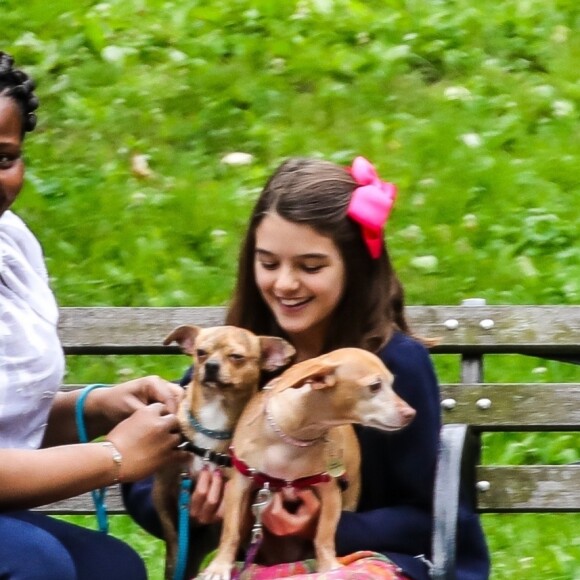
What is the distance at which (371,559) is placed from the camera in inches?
125

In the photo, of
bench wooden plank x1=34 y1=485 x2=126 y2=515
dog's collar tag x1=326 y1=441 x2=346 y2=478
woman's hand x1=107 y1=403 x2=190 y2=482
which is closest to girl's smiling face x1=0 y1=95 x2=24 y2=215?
woman's hand x1=107 y1=403 x2=190 y2=482

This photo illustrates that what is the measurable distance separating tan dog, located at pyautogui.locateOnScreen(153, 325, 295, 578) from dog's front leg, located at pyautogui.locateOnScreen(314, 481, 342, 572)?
0.84ft

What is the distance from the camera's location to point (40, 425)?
348cm

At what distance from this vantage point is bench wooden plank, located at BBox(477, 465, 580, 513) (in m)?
3.89

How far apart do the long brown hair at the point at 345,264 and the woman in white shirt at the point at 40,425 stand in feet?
1.01

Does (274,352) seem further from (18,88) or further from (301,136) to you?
(301,136)

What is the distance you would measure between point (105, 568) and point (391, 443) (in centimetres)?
75

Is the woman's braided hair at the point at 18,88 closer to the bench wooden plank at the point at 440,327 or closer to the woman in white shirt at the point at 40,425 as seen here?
the woman in white shirt at the point at 40,425

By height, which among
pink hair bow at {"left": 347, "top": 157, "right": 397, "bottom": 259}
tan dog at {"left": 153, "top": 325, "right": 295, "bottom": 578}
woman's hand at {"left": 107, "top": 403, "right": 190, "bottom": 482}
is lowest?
woman's hand at {"left": 107, "top": 403, "right": 190, "bottom": 482}

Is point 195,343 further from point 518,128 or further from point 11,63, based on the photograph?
point 518,128

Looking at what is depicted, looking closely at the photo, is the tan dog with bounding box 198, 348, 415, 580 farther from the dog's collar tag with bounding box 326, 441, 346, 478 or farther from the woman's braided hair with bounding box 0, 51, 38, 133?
the woman's braided hair with bounding box 0, 51, 38, 133

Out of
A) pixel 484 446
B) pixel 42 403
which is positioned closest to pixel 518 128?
pixel 484 446

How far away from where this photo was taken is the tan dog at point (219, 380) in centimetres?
321

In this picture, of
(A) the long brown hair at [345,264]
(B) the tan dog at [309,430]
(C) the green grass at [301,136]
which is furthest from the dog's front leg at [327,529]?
(C) the green grass at [301,136]
